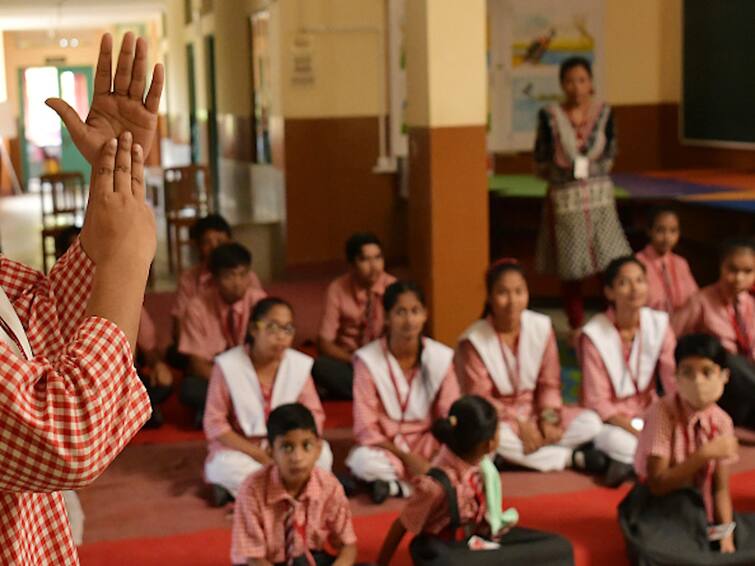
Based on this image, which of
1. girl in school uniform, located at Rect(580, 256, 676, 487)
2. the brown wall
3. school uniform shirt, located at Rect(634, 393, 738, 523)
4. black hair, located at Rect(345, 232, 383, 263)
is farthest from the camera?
the brown wall

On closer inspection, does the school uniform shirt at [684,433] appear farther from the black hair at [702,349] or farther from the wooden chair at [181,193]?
the wooden chair at [181,193]

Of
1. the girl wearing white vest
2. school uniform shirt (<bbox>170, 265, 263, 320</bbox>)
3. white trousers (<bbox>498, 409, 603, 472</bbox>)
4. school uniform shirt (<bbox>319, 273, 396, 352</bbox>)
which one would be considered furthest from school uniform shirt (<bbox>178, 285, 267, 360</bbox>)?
white trousers (<bbox>498, 409, 603, 472</bbox>)

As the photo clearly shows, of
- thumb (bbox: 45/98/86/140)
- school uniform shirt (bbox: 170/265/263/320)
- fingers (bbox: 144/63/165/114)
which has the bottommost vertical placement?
school uniform shirt (bbox: 170/265/263/320)

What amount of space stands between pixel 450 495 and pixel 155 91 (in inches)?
76.1

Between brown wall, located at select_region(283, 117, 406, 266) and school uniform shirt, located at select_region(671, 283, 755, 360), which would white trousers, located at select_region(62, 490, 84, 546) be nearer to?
school uniform shirt, located at select_region(671, 283, 755, 360)

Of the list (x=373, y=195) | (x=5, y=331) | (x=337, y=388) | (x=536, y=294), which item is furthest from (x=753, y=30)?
(x=5, y=331)

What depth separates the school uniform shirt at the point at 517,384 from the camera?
404 centimetres

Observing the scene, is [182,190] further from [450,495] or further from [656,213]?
[450,495]

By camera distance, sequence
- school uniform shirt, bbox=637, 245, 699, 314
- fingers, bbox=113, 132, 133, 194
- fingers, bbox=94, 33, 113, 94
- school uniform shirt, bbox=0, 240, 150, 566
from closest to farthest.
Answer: school uniform shirt, bbox=0, 240, 150, 566 < fingers, bbox=113, 132, 133, 194 < fingers, bbox=94, 33, 113, 94 < school uniform shirt, bbox=637, 245, 699, 314

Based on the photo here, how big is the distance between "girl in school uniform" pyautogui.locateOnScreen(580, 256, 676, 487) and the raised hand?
2924 millimetres

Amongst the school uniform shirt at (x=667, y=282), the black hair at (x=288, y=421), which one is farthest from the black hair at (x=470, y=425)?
the school uniform shirt at (x=667, y=282)

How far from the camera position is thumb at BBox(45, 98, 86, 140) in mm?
1188

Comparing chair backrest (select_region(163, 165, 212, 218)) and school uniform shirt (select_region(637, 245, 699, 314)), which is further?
chair backrest (select_region(163, 165, 212, 218))

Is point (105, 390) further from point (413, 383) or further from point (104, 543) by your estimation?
point (413, 383)
